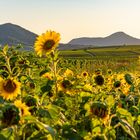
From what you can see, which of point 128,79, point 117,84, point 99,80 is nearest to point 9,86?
point 128,79

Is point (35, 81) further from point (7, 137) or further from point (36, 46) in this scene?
point (7, 137)

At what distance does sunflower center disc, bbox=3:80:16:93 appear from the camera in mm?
3707

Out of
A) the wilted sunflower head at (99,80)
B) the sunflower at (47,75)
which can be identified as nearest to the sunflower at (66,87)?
the sunflower at (47,75)

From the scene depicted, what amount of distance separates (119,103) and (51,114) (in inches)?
68.2

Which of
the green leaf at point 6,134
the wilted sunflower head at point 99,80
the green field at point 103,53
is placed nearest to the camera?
the green leaf at point 6,134

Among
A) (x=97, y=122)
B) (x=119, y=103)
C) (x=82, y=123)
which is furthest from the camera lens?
(x=119, y=103)

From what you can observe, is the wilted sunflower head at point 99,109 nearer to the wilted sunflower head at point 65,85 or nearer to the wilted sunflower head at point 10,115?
the wilted sunflower head at point 10,115

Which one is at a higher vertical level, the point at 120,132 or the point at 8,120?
the point at 8,120

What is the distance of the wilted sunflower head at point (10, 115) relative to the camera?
2176mm

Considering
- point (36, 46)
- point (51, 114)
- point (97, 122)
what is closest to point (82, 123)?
point (97, 122)

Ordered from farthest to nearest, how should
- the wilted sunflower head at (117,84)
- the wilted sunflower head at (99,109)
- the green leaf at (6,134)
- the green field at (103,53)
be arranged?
1. the green field at (103,53)
2. the wilted sunflower head at (117,84)
3. the wilted sunflower head at (99,109)
4. the green leaf at (6,134)

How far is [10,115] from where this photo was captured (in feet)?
7.20

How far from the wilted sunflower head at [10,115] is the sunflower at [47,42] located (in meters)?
2.41

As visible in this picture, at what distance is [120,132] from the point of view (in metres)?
3.89
